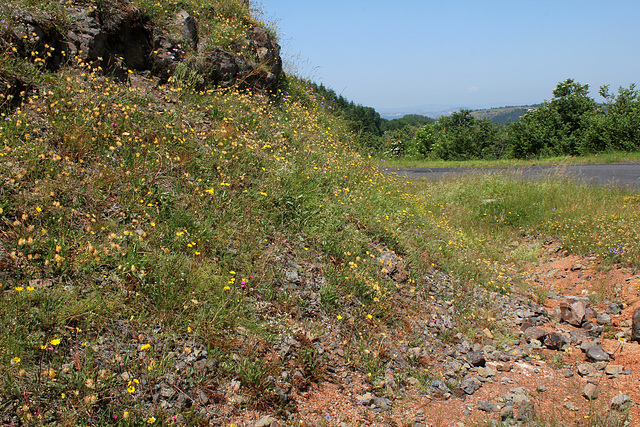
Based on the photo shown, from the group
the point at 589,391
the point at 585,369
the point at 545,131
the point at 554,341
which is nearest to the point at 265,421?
the point at 589,391

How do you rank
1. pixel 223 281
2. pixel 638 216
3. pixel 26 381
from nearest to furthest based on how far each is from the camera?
pixel 26 381
pixel 223 281
pixel 638 216

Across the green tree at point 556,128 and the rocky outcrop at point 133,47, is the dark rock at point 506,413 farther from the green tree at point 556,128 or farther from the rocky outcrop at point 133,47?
the green tree at point 556,128

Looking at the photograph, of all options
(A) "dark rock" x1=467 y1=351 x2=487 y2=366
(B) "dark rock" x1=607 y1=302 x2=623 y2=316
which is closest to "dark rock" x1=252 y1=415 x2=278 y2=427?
(A) "dark rock" x1=467 y1=351 x2=487 y2=366

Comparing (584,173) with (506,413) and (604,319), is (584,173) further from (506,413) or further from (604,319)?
(506,413)

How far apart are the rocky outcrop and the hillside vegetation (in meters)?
0.04

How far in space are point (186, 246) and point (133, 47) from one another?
190 inches

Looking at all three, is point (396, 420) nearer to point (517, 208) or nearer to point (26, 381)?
point (26, 381)

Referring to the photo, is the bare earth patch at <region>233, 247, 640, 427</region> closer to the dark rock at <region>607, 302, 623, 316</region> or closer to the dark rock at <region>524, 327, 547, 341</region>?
the dark rock at <region>524, 327, 547, 341</region>

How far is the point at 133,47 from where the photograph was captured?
7020mm

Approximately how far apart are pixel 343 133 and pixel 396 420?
7562 mm

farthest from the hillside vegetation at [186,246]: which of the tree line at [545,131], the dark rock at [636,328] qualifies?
the tree line at [545,131]

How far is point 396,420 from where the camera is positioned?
3.18m

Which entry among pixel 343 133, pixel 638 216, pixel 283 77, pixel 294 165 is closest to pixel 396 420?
pixel 294 165

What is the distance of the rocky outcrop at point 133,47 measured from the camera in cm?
560
